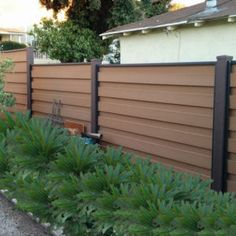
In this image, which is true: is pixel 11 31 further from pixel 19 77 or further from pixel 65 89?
pixel 65 89

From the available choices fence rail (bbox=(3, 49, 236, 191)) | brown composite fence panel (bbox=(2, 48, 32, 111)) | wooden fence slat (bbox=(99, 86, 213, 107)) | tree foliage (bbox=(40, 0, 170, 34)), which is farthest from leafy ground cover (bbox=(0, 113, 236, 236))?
tree foliage (bbox=(40, 0, 170, 34))

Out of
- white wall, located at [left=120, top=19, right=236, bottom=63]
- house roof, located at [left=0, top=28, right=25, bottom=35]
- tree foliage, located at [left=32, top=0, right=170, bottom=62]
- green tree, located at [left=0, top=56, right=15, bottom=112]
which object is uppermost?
house roof, located at [left=0, top=28, right=25, bottom=35]

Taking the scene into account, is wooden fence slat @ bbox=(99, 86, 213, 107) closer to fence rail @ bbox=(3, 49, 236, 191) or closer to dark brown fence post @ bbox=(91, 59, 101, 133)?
fence rail @ bbox=(3, 49, 236, 191)

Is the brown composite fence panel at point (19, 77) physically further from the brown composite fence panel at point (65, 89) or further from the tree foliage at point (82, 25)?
the tree foliage at point (82, 25)

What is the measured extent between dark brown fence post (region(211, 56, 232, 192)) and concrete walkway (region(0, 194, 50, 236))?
1807 millimetres

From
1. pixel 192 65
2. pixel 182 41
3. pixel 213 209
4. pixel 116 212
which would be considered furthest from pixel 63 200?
pixel 182 41

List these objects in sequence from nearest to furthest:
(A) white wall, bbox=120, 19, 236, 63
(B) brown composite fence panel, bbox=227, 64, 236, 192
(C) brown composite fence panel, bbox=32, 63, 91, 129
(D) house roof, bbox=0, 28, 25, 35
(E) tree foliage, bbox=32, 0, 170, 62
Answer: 1. (B) brown composite fence panel, bbox=227, 64, 236, 192
2. (C) brown composite fence panel, bbox=32, 63, 91, 129
3. (A) white wall, bbox=120, 19, 236, 63
4. (E) tree foliage, bbox=32, 0, 170, 62
5. (D) house roof, bbox=0, 28, 25, 35

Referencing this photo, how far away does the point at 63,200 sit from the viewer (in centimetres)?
319

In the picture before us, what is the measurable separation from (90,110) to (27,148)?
3.01 metres

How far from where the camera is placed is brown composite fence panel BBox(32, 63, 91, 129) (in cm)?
673

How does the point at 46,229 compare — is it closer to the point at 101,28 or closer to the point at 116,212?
the point at 116,212

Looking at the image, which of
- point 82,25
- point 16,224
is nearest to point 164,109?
point 16,224

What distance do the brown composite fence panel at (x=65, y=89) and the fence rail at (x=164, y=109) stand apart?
0.02 meters

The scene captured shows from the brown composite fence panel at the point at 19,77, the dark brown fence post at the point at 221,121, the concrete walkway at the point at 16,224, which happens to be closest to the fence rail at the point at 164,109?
the dark brown fence post at the point at 221,121
